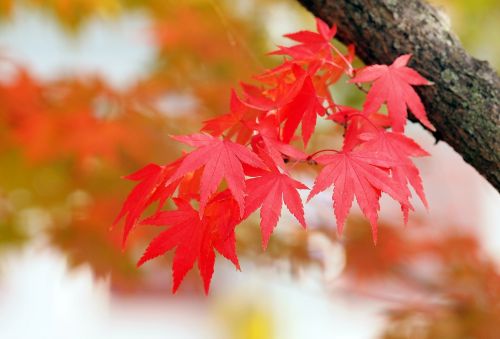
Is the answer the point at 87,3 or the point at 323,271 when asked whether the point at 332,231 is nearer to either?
the point at 323,271

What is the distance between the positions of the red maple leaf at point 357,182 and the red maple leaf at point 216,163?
7 centimetres

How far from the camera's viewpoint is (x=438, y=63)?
931 millimetres

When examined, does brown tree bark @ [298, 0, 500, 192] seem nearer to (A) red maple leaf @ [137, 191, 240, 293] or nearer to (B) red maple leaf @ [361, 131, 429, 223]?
(B) red maple leaf @ [361, 131, 429, 223]

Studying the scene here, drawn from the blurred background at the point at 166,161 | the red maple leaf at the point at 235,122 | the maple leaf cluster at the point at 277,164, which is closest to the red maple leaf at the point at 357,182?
the maple leaf cluster at the point at 277,164

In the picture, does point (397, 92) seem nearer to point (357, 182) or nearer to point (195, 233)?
point (357, 182)

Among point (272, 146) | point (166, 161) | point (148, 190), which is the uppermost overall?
point (272, 146)

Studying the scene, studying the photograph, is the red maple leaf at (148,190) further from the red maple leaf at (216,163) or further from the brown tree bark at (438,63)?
the brown tree bark at (438,63)

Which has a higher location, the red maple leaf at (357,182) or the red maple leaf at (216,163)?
the red maple leaf at (357,182)

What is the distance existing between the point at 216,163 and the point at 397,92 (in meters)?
0.25

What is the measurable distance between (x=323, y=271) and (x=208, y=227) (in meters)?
1.19

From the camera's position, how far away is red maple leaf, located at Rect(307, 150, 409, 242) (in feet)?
2.53

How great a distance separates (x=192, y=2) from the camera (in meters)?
2.28

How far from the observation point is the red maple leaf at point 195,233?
779 millimetres

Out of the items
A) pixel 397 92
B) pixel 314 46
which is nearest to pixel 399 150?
pixel 397 92
